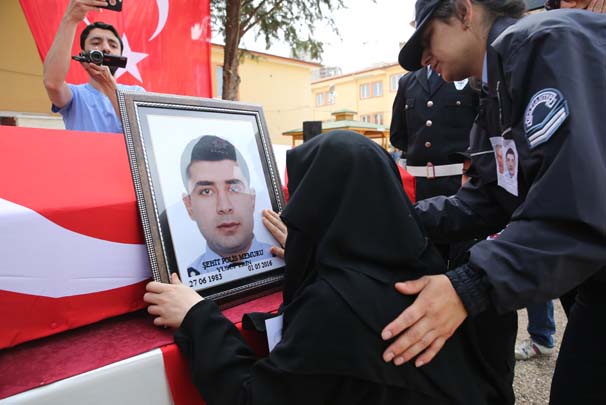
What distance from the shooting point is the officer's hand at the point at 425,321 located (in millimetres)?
832

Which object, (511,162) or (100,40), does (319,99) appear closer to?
(100,40)

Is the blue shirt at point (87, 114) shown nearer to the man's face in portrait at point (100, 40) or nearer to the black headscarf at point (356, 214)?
the man's face in portrait at point (100, 40)

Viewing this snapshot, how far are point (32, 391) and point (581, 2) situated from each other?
2330 mm

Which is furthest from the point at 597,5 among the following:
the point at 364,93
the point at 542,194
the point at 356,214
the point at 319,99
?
the point at 319,99

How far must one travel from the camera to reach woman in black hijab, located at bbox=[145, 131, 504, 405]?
2.70 feet

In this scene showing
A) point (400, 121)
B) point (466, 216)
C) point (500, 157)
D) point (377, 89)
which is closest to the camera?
point (500, 157)

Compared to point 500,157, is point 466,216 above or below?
below

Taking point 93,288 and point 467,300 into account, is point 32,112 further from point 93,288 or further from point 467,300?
point 467,300

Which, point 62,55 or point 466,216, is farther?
point 62,55

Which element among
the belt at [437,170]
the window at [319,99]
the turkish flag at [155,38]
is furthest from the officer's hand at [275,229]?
Answer: the window at [319,99]

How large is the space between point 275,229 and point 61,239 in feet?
1.92

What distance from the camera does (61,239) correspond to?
3.01 feet

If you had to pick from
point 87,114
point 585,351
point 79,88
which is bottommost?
point 585,351

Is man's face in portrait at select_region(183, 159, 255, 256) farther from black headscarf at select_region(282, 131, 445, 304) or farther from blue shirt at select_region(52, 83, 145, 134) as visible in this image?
blue shirt at select_region(52, 83, 145, 134)
